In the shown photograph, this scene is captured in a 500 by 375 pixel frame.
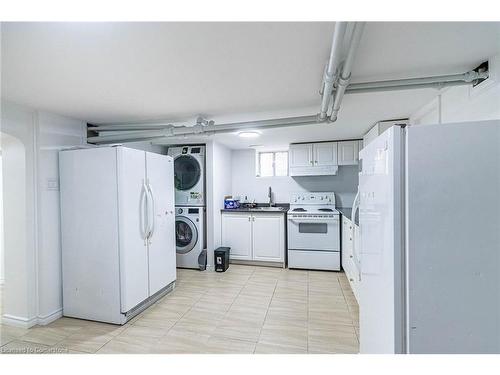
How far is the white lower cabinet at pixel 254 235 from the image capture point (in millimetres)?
3924

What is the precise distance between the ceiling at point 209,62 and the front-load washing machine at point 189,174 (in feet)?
5.40

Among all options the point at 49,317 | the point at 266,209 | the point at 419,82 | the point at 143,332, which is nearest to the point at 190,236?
the point at 266,209

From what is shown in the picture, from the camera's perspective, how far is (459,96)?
1.84 m

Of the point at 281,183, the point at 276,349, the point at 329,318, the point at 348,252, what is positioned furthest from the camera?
the point at 281,183

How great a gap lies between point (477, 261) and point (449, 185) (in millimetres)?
331

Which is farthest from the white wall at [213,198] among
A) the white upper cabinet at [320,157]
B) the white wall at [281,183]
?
the white upper cabinet at [320,157]

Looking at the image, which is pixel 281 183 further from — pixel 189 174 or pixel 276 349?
pixel 276 349

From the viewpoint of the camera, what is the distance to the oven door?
3.63m

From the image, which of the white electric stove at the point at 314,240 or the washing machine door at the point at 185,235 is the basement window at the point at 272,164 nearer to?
the white electric stove at the point at 314,240

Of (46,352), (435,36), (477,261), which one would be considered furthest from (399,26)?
(46,352)

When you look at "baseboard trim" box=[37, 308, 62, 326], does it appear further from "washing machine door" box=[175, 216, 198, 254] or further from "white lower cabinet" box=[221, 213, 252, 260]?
"white lower cabinet" box=[221, 213, 252, 260]

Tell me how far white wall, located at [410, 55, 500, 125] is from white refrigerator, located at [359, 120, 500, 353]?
0.95 meters

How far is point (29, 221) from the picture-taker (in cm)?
230

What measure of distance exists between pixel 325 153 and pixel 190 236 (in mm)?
2864
